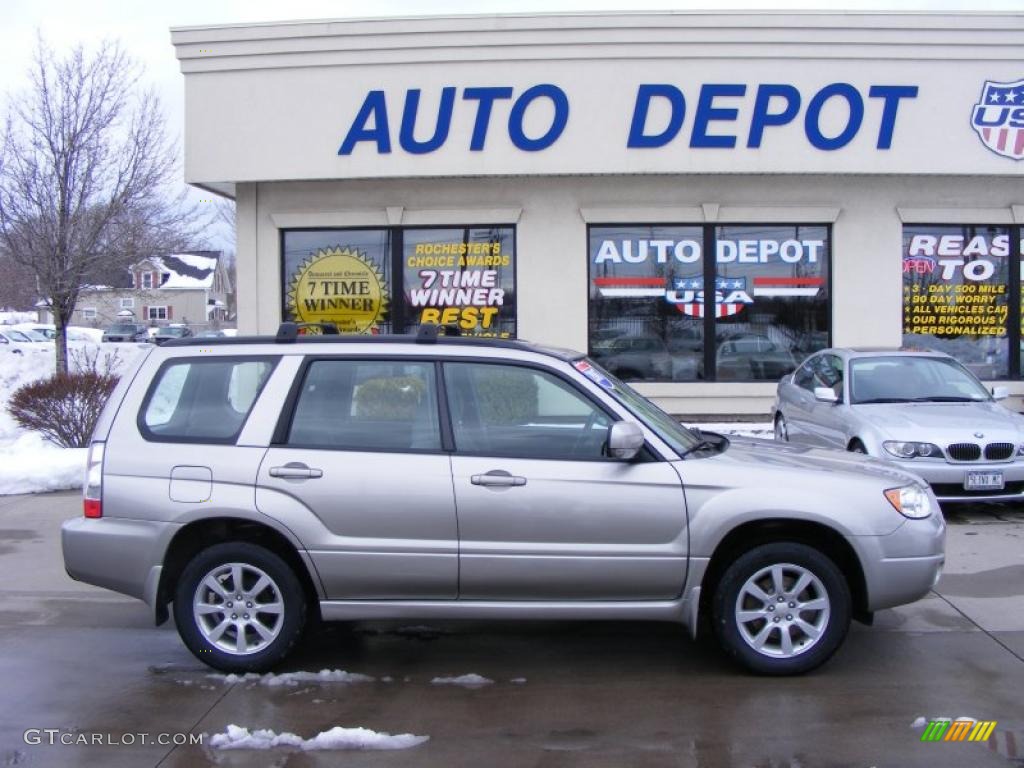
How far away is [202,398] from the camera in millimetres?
5711

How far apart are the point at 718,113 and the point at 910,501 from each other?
941 centimetres

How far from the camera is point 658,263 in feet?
48.4

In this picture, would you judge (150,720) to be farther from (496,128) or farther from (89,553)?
(496,128)

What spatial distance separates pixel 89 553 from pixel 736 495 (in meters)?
3.42

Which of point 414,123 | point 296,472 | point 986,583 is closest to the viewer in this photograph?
point 296,472

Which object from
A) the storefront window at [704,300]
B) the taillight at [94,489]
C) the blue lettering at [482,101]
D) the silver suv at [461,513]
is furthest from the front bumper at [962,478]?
the blue lettering at [482,101]

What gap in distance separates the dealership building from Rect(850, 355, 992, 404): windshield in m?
4.13

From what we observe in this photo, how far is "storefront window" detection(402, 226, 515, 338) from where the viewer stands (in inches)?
585

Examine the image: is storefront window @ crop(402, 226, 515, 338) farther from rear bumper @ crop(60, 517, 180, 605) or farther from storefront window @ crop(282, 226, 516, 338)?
rear bumper @ crop(60, 517, 180, 605)

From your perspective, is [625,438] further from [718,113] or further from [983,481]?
[718,113]

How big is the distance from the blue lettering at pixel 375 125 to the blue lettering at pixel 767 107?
4896 mm

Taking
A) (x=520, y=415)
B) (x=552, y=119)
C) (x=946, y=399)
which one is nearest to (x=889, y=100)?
(x=552, y=119)

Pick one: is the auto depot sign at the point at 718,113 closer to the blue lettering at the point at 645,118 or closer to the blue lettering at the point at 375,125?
the blue lettering at the point at 645,118

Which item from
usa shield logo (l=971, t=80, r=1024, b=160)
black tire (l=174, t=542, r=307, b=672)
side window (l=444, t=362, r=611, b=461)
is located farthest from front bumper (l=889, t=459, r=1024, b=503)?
usa shield logo (l=971, t=80, r=1024, b=160)
